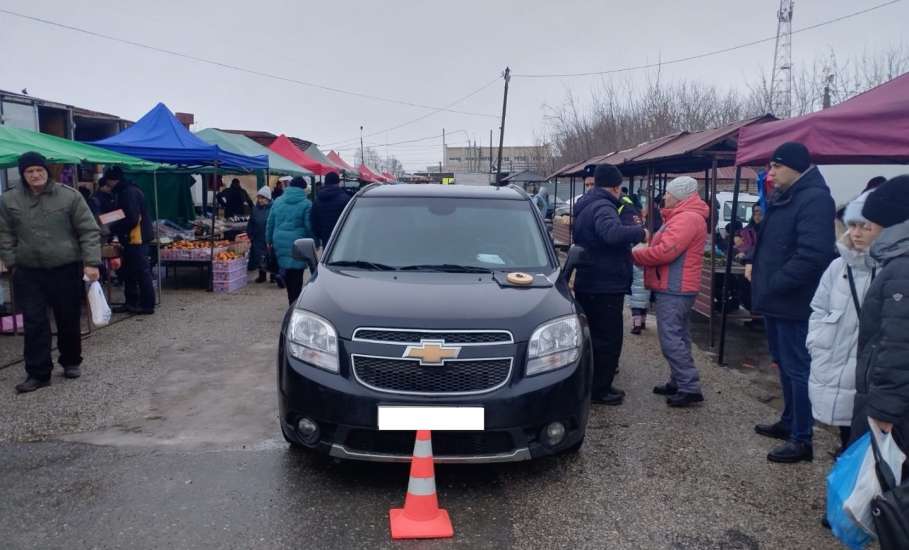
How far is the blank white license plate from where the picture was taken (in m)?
3.54

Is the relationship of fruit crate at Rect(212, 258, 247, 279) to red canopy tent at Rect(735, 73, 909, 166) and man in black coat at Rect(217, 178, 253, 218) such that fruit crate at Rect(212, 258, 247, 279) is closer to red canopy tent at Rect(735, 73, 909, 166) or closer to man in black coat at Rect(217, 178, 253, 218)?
man in black coat at Rect(217, 178, 253, 218)

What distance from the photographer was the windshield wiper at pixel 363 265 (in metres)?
4.52

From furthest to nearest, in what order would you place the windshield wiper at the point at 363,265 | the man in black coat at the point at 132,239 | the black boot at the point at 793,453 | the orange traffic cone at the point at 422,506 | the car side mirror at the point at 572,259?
the man in black coat at the point at 132,239 → the car side mirror at the point at 572,259 → the windshield wiper at the point at 363,265 → the black boot at the point at 793,453 → the orange traffic cone at the point at 422,506

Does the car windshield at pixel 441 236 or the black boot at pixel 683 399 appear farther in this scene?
the black boot at pixel 683 399

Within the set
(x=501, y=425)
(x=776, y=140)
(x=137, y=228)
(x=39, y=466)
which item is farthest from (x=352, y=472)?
(x=137, y=228)

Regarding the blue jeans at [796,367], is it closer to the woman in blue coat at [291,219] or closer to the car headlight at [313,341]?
the car headlight at [313,341]

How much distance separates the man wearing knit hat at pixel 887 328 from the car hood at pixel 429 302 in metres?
1.59

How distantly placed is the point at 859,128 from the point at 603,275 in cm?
206

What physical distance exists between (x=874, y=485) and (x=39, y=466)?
4520 mm

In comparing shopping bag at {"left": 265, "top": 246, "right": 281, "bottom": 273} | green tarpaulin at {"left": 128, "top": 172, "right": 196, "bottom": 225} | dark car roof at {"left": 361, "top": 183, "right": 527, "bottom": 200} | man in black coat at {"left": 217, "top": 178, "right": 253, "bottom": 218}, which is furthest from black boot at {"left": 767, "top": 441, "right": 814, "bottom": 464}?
man in black coat at {"left": 217, "top": 178, "right": 253, "bottom": 218}

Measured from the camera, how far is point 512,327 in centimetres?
374

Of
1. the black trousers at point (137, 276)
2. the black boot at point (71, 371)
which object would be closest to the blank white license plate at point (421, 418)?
the black boot at point (71, 371)

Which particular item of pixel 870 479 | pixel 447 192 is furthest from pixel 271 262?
pixel 870 479

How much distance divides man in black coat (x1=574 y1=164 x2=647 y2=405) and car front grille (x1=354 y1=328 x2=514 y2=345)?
1.80 metres
